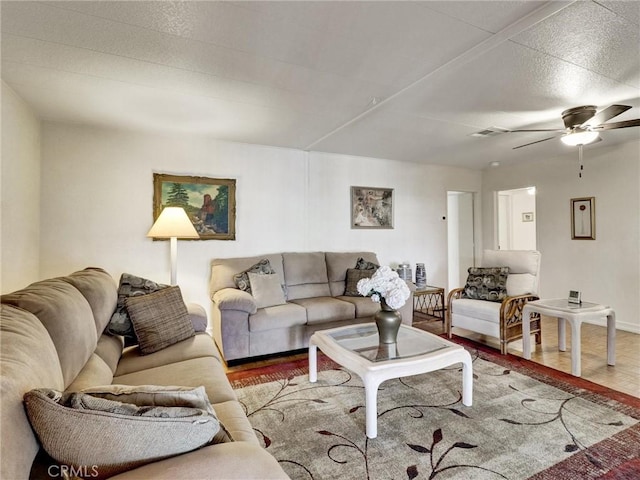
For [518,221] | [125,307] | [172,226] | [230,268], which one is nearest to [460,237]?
[518,221]

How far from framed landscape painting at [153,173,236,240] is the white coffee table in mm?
2071

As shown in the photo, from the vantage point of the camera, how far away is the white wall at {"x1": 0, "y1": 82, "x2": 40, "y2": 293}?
98.4 inches

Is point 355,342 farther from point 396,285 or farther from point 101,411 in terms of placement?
point 101,411

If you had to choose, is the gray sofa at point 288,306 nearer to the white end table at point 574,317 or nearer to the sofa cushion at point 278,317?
the sofa cushion at point 278,317

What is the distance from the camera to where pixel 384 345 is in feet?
7.72

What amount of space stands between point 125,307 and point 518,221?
7156 mm

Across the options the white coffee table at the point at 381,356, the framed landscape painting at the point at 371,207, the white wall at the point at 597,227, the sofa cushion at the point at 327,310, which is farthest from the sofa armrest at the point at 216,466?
the white wall at the point at 597,227

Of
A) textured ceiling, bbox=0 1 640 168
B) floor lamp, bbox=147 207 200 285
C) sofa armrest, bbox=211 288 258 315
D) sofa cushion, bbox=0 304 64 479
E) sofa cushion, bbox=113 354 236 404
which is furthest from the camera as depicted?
floor lamp, bbox=147 207 200 285

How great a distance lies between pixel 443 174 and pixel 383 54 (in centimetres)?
398

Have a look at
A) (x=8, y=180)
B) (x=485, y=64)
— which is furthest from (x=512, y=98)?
(x=8, y=180)

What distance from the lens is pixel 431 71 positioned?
232 centimetres

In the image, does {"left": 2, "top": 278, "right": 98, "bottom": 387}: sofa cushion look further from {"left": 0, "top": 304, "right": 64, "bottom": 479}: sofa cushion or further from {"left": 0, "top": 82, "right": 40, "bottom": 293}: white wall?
{"left": 0, "top": 82, "right": 40, "bottom": 293}: white wall

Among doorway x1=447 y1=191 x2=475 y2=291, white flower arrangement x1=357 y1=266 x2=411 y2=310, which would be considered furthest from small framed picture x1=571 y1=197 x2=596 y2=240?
white flower arrangement x1=357 y1=266 x2=411 y2=310

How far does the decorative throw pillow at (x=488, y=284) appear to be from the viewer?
11.8 feet
